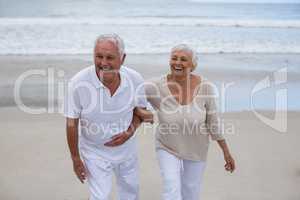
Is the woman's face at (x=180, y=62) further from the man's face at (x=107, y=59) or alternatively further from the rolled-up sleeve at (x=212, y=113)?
the man's face at (x=107, y=59)

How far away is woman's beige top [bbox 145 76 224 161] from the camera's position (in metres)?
3.55

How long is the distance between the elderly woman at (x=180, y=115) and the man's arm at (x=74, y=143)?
0.50 meters

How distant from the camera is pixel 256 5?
37500 mm

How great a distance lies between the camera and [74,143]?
11.1ft

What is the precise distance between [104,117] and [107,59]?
0.43m

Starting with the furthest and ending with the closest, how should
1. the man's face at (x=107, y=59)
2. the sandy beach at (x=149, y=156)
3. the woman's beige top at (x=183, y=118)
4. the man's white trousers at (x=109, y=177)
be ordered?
the sandy beach at (x=149, y=156), the woman's beige top at (x=183, y=118), the man's white trousers at (x=109, y=177), the man's face at (x=107, y=59)

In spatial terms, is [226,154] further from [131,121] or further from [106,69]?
[106,69]

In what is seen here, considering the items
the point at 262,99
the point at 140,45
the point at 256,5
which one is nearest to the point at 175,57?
the point at 262,99

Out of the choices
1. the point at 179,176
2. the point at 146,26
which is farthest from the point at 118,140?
the point at 146,26

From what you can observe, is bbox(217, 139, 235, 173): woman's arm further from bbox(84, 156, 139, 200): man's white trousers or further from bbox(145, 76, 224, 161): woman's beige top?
bbox(84, 156, 139, 200): man's white trousers

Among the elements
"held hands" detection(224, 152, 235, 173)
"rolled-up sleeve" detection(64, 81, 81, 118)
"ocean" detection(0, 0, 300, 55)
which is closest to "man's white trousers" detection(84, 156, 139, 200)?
"rolled-up sleeve" detection(64, 81, 81, 118)

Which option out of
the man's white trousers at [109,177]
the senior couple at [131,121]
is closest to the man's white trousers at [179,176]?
the senior couple at [131,121]

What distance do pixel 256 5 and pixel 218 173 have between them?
34.0 metres

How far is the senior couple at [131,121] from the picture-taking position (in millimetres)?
3322
